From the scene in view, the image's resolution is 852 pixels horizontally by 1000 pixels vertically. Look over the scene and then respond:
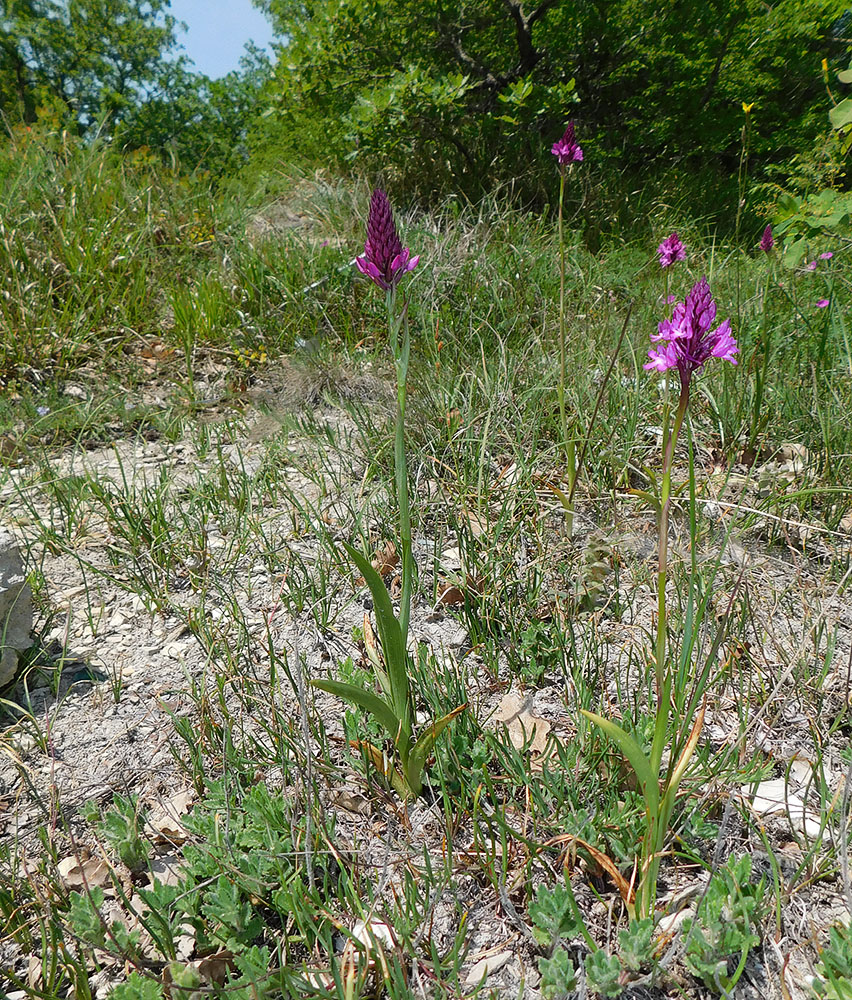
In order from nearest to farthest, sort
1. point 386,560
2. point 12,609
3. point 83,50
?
point 12,609
point 386,560
point 83,50

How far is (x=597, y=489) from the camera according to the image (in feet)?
7.52

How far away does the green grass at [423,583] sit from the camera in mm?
1183

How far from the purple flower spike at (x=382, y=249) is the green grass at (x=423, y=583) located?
0.78 metres

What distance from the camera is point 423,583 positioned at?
2.05 metres

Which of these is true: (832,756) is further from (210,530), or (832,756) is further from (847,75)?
(210,530)

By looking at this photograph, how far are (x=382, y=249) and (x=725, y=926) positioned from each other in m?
1.37

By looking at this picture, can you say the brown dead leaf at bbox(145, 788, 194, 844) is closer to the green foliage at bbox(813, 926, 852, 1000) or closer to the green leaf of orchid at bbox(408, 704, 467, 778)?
the green leaf of orchid at bbox(408, 704, 467, 778)

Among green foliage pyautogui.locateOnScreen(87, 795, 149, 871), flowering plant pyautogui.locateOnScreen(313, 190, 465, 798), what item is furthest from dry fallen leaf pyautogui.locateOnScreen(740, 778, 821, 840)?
green foliage pyautogui.locateOnScreen(87, 795, 149, 871)

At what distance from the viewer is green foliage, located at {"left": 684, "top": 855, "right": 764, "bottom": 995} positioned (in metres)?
1.05

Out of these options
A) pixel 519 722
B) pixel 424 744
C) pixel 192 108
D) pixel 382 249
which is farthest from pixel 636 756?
pixel 192 108

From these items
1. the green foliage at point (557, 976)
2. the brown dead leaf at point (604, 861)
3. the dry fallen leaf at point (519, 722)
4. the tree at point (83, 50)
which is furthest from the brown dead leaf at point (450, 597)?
the tree at point (83, 50)

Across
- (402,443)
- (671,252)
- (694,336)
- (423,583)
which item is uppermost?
(671,252)

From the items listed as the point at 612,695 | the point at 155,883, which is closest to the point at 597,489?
the point at 612,695

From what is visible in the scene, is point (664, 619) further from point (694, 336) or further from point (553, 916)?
point (553, 916)
